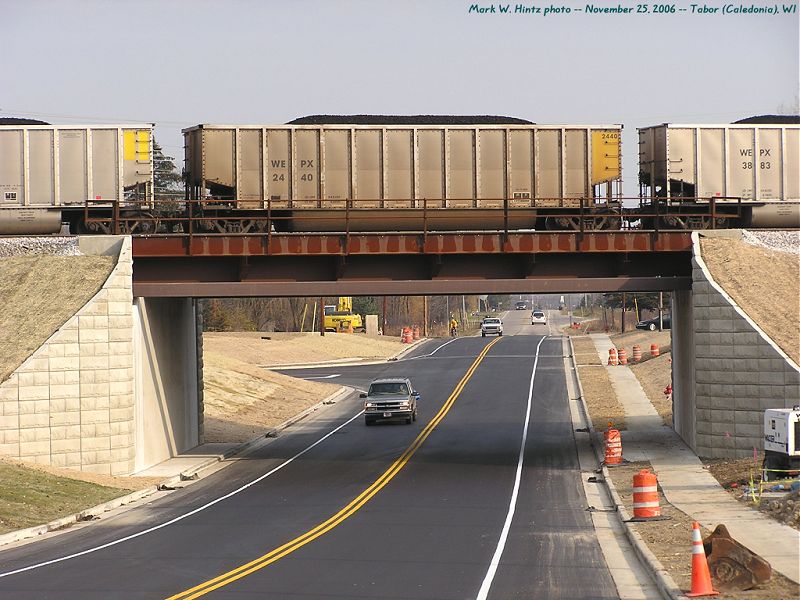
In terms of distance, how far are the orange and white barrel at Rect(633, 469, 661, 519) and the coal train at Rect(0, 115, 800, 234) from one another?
16542 mm

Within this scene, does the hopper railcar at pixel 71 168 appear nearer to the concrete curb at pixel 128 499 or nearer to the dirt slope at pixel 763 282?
the concrete curb at pixel 128 499

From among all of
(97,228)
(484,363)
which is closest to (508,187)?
(97,228)

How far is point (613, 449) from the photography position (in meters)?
33.1

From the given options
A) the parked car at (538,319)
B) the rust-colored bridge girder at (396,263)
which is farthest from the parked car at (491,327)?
the rust-colored bridge girder at (396,263)

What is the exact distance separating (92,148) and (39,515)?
654 inches

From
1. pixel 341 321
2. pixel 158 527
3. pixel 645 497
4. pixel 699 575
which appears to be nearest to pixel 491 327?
pixel 341 321

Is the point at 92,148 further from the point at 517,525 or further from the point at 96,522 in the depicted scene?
the point at 517,525

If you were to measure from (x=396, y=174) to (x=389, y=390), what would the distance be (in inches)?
470

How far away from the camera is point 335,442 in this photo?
41844mm

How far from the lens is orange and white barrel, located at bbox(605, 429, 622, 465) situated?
33.1m

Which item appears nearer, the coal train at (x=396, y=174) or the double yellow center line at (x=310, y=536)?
the double yellow center line at (x=310, y=536)

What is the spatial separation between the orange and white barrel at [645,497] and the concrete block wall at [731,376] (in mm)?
8995

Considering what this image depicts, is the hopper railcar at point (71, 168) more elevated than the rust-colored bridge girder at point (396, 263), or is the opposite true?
the hopper railcar at point (71, 168)

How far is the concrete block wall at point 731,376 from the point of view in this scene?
31.1 m
